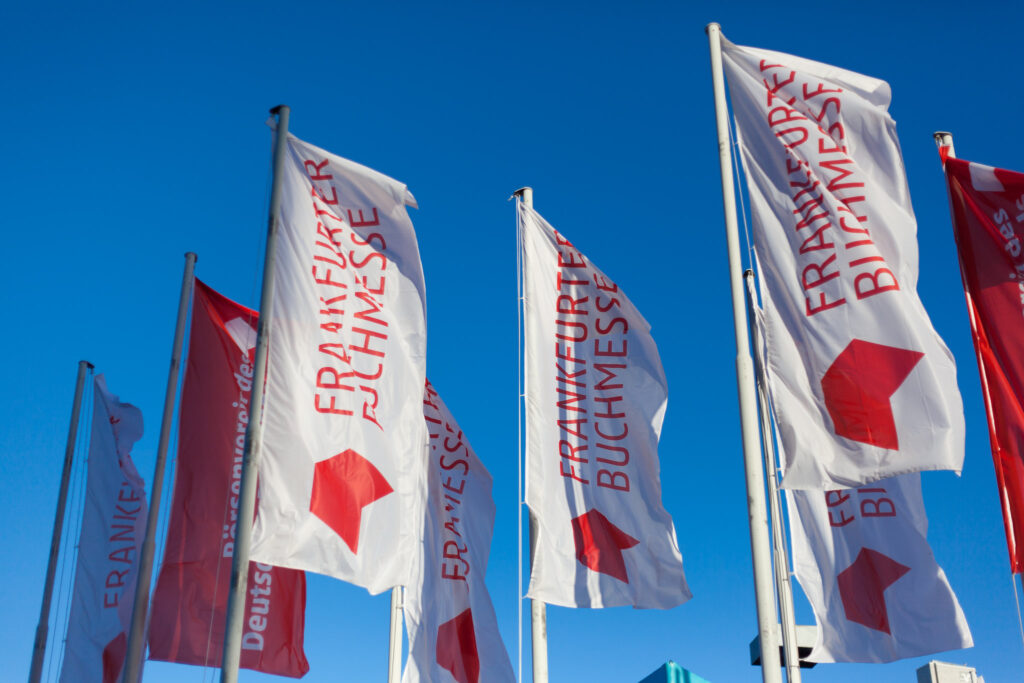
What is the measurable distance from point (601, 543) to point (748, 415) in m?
3.57

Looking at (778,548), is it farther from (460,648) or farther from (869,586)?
(460,648)

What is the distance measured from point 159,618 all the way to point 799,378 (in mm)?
9954

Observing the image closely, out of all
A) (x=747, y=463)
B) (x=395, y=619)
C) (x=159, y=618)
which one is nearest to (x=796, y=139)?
(x=747, y=463)

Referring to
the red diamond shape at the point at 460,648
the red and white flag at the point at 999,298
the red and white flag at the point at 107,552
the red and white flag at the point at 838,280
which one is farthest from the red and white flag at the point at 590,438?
the red and white flag at the point at 107,552

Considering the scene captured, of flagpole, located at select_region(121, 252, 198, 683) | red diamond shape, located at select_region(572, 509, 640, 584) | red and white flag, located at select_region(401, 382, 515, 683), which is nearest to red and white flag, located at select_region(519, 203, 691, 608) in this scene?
red diamond shape, located at select_region(572, 509, 640, 584)

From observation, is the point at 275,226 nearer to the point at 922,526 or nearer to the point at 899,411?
the point at 899,411

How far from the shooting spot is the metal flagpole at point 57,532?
1903 cm

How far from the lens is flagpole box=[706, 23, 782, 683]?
10.4 metres

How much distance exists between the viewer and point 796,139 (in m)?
12.5

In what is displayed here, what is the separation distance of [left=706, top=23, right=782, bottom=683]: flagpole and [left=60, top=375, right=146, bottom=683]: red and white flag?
11119 millimetres

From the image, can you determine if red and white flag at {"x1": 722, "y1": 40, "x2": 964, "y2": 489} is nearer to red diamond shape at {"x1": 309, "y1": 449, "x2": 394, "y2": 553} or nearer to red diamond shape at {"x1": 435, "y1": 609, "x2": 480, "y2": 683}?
red diamond shape at {"x1": 309, "y1": 449, "x2": 394, "y2": 553}

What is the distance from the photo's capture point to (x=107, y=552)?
59.6 feet

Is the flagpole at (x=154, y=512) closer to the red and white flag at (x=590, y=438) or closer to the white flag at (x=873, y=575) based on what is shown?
the red and white flag at (x=590, y=438)

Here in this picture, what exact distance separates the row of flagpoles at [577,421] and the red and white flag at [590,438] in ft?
0.11
